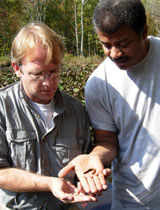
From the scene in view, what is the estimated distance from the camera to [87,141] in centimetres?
196

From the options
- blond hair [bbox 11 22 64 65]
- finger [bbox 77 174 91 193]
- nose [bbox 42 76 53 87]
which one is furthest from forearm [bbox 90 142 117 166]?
blond hair [bbox 11 22 64 65]

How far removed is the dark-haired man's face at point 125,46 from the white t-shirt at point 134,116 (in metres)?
0.09

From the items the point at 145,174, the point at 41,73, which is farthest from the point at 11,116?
the point at 145,174

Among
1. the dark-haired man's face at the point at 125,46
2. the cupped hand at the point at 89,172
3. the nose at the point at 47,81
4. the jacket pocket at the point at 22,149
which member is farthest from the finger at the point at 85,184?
the dark-haired man's face at the point at 125,46

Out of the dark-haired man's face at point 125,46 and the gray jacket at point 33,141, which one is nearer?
the dark-haired man's face at point 125,46

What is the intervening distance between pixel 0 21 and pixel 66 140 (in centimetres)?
3261

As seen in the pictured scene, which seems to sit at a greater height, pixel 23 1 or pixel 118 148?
pixel 23 1

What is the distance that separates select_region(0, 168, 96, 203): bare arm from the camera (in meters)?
1.58

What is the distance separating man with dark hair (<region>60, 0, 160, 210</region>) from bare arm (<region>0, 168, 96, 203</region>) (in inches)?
3.2

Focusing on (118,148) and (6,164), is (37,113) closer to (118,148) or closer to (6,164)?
(6,164)

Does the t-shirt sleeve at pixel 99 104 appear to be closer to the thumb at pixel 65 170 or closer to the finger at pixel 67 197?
the thumb at pixel 65 170

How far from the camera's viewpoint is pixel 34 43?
1.71m

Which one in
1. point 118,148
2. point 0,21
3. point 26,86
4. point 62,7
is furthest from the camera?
point 62,7

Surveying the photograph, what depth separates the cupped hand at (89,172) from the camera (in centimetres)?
157
